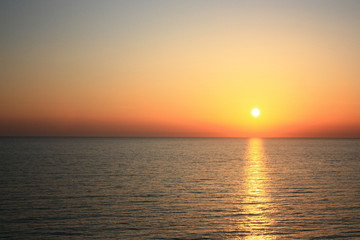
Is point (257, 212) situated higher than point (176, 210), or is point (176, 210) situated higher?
point (257, 212)

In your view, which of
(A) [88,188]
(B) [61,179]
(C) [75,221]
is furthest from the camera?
(B) [61,179]

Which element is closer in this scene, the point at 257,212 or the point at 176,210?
the point at 257,212

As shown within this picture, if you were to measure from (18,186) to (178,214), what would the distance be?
2430 cm

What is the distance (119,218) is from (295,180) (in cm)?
3335

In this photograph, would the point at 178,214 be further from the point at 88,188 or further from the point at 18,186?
the point at 18,186

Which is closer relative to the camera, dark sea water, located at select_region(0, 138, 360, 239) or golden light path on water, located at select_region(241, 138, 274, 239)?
dark sea water, located at select_region(0, 138, 360, 239)

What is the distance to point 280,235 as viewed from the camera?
851 inches

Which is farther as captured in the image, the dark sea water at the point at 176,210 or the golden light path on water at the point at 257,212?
the golden light path on water at the point at 257,212

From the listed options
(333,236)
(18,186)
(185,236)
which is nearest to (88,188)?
(18,186)

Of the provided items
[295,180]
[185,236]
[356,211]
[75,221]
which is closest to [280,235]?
[185,236]

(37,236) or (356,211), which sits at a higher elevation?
(356,211)

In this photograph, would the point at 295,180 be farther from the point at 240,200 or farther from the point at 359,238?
the point at 359,238

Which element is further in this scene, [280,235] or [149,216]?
[149,216]

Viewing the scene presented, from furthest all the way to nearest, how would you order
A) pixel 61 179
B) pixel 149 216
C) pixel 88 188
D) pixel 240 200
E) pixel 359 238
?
pixel 61 179, pixel 88 188, pixel 240 200, pixel 149 216, pixel 359 238
